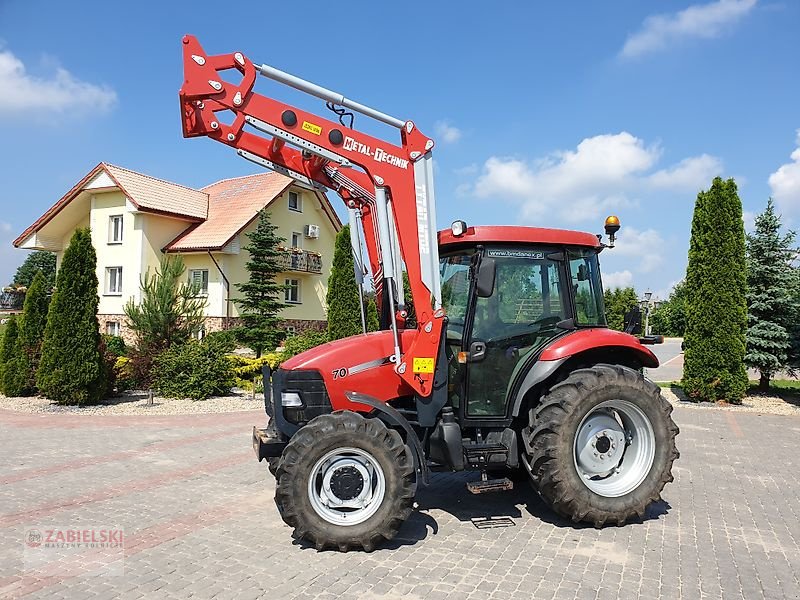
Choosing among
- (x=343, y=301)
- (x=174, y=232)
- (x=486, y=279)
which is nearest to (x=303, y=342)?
(x=343, y=301)

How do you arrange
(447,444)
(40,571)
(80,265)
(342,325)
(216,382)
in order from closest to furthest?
(40,571) < (447,444) < (80,265) < (216,382) < (342,325)

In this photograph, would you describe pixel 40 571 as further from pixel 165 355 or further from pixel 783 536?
pixel 165 355

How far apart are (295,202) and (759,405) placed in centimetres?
2036

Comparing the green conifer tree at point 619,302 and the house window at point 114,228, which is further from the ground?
the house window at point 114,228

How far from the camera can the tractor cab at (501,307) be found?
4863 mm

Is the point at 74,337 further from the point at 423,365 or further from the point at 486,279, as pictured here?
the point at 486,279

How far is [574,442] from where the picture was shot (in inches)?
185

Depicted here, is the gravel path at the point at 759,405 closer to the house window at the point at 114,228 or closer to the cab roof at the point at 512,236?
the cab roof at the point at 512,236

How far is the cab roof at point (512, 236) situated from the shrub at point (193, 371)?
9.03 meters

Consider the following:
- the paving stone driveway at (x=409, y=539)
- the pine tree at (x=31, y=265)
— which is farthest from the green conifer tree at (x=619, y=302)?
the pine tree at (x=31, y=265)

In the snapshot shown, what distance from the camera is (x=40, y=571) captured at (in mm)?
3895

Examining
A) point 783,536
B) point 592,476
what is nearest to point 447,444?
point 592,476

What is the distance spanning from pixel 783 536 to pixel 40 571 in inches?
222

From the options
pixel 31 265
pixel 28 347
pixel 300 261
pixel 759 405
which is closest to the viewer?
pixel 28 347
